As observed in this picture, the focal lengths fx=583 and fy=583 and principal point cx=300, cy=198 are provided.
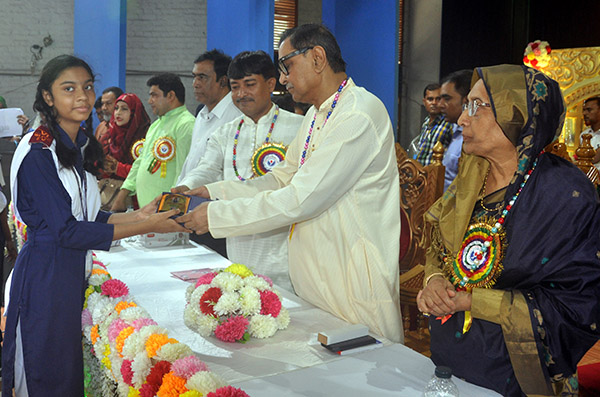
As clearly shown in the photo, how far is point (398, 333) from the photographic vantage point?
2129 millimetres

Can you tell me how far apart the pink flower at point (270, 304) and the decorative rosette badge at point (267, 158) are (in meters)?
1.37

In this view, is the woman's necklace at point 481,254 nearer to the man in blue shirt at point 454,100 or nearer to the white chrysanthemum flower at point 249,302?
the white chrysanthemum flower at point 249,302

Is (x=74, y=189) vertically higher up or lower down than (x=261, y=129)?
lower down

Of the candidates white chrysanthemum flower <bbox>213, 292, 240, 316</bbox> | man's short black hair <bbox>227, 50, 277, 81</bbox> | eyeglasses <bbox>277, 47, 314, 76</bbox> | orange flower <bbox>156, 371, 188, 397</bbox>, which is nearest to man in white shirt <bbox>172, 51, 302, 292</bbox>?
man's short black hair <bbox>227, 50, 277, 81</bbox>

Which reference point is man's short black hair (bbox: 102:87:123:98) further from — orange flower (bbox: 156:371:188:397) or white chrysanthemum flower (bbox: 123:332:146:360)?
orange flower (bbox: 156:371:188:397)

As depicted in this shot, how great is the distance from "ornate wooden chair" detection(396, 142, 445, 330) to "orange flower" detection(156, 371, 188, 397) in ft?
6.63

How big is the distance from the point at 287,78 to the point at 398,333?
1071mm

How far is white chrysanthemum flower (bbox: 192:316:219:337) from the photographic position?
5.98 ft

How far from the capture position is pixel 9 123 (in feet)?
19.8

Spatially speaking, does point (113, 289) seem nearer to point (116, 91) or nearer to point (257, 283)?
point (257, 283)

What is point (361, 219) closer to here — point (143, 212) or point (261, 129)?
point (143, 212)

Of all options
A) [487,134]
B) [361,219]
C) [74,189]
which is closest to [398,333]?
[361,219]

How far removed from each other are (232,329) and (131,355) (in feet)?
0.98

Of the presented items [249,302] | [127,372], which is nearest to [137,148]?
[249,302]
